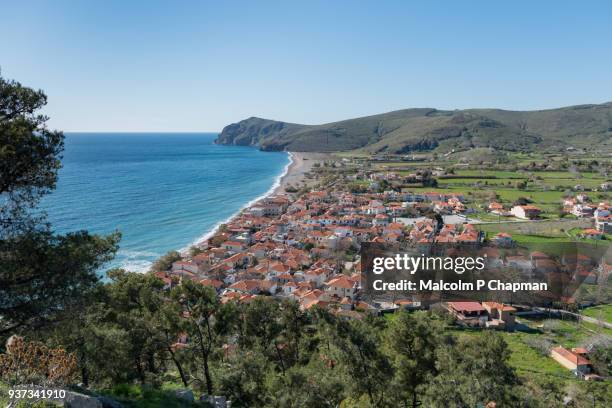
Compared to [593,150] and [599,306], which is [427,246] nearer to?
[599,306]

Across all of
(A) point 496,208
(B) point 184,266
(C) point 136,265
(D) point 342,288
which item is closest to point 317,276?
(D) point 342,288

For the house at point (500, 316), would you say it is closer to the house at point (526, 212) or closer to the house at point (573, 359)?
the house at point (573, 359)

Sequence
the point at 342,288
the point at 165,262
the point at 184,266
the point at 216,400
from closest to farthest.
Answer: the point at 216,400 → the point at 342,288 → the point at 184,266 → the point at 165,262

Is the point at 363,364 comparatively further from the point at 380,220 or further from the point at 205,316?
the point at 380,220

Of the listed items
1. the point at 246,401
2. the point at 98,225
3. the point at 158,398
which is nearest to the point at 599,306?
the point at 246,401

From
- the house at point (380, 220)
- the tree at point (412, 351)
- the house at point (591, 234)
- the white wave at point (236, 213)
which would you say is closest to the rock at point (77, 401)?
the tree at point (412, 351)

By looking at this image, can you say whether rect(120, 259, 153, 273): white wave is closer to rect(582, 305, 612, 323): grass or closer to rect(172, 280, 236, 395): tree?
rect(172, 280, 236, 395): tree
